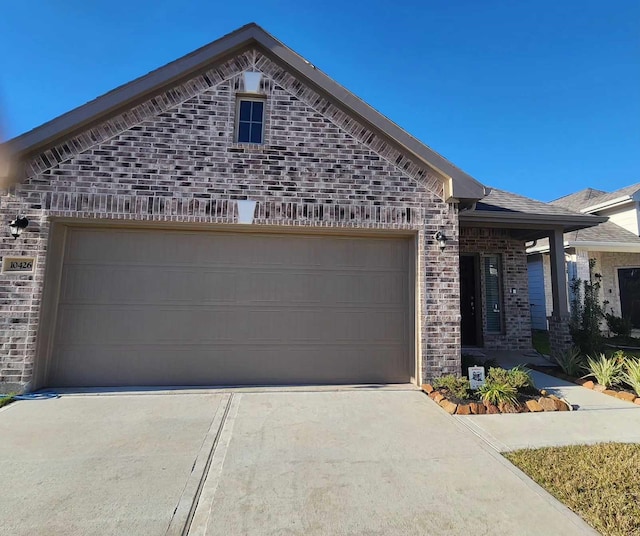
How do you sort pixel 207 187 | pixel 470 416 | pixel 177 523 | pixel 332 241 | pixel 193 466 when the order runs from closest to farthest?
pixel 177 523 → pixel 193 466 → pixel 470 416 → pixel 207 187 → pixel 332 241

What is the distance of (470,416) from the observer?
471 cm

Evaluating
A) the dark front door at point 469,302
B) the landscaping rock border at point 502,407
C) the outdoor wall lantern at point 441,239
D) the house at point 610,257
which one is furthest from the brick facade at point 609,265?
the landscaping rock border at point 502,407

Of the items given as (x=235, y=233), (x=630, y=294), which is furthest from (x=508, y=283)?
(x=235, y=233)

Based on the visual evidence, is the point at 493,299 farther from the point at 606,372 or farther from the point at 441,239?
the point at 441,239

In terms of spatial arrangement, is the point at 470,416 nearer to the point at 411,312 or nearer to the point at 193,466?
the point at 411,312

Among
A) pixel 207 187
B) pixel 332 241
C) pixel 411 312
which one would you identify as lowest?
pixel 411 312

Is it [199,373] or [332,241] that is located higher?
[332,241]

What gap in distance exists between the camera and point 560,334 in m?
7.50

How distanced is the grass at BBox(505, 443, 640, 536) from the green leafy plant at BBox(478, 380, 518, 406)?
49.4 inches

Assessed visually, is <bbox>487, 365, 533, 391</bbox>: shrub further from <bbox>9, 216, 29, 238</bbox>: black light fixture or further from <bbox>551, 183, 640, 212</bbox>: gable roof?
<bbox>551, 183, 640, 212</bbox>: gable roof

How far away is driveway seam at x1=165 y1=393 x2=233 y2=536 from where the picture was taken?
8.12ft

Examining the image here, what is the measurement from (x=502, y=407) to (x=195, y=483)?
4.05 meters

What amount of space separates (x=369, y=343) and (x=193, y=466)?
3.49 metres

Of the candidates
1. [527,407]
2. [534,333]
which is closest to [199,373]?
[527,407]
